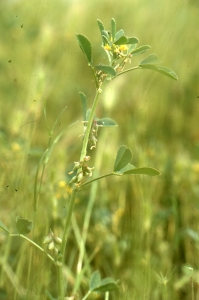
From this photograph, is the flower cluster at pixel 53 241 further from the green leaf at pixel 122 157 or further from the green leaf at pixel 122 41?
the green leaf at pixel 122 41

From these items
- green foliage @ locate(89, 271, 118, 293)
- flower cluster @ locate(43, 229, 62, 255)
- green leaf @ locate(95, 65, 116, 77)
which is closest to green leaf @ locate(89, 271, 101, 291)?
green foliage @ locate(89, 271, 118, 293)

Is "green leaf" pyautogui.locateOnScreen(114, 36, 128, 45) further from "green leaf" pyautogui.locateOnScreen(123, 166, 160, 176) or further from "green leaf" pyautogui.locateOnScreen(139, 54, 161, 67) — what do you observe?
"green leaf" pyautogui.locateOnScreen(123, 166, 160, 176)

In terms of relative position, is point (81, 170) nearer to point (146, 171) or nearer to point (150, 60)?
point (146, 171)

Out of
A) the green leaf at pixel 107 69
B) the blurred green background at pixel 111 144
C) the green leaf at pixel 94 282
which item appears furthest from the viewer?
the blurred green background at pixel 111 144

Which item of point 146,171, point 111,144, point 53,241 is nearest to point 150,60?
point 146,171

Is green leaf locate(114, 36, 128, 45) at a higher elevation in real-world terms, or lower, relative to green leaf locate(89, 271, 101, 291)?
higher

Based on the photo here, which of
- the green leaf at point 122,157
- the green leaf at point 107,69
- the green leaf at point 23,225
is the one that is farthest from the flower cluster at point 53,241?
the green leaf at point 107,69
